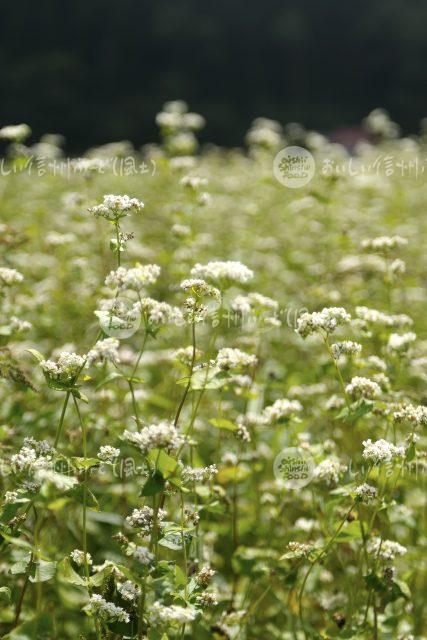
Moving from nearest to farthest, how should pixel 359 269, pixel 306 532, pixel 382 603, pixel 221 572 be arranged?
1. pixel 382 603
2. pixel 306 532
3. pixel 221 572
4. pixel 359 269

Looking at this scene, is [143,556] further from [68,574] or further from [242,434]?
[242,434]

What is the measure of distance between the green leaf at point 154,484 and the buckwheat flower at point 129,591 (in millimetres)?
337

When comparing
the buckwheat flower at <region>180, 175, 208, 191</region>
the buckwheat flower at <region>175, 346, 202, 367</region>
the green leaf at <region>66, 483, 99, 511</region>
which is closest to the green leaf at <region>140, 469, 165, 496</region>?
the green leaf at <region>66, 483, 99, 511</region>

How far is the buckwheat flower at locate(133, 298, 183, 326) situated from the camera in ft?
6.97

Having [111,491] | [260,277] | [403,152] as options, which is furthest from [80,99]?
[111,491]

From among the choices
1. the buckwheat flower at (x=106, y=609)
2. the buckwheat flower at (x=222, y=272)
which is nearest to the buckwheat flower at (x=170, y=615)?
the buckwheat flower at (x=106, y=609)

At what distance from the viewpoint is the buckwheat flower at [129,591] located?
1.97 metres

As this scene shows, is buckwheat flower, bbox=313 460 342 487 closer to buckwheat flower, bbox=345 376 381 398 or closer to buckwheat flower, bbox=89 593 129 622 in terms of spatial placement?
buckwheat flower, bbox=345 376 381 398

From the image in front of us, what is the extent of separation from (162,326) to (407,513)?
1287mm

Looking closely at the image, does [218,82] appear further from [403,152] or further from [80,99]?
[403,152]

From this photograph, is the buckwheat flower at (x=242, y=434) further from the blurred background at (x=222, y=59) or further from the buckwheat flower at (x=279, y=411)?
the blurred background at (x=222, y=59)

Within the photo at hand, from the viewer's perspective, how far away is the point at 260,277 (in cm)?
521

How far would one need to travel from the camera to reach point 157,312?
2.12m

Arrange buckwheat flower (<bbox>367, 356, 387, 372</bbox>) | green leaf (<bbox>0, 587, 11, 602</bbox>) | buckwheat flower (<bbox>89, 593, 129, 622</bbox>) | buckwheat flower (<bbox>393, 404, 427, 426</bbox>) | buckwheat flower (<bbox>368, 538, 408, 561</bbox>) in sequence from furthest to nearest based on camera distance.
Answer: buckwheat flower (<bbox>367, 356, 387, 372</bbox>), buckwheat flower (<bbox>368, 538, 408, 561</bbox>), buckwheat flower (<bbox>393, 404, 427, 426</bbox>), green leaf (<bbox>0, 587, 11, 602</bbox>), buckwheat flower (<bbox>89, 593, 129, 622</bbox>)
